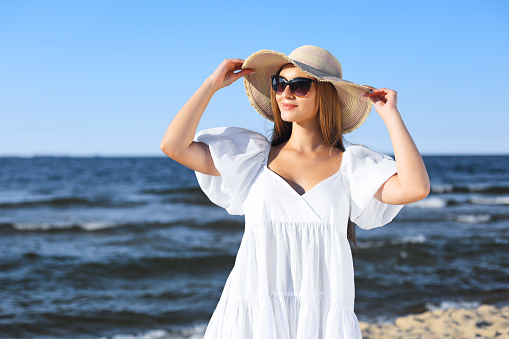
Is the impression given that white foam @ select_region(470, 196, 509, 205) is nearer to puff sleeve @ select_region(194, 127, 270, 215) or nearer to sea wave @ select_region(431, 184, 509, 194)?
sea wave @ select_region(431, 184, 509, 194)

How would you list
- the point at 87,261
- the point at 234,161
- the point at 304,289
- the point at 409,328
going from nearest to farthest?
the point at 304,289
the point at 234,161
the point at 409,328
the point at 87,261

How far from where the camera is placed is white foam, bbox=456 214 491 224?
14.6 m

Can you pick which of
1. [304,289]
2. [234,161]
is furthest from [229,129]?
[304,289]

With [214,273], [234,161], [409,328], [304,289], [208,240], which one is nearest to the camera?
[304,289]

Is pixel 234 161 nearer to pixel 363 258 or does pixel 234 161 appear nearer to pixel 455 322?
pixel 455 322

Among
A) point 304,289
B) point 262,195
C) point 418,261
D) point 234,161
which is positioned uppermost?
point 234,161

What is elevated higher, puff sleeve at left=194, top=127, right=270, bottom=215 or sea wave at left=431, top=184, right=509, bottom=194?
puff sleeve at left=194, top=127, right=270, bottom=215

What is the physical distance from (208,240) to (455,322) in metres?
6.72

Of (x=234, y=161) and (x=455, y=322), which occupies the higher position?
(x=234, y=161)

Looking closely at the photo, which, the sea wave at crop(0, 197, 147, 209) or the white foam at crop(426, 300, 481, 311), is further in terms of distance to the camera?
the sea wave at crop(0, 197, 147, 209)

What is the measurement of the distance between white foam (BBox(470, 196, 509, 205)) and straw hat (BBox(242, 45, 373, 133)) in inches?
740

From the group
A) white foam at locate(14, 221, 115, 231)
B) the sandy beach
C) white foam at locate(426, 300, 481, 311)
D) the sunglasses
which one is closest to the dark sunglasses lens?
the sunglasses

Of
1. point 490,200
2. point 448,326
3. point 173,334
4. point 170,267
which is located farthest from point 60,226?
point 490,200

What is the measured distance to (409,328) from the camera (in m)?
5.70
